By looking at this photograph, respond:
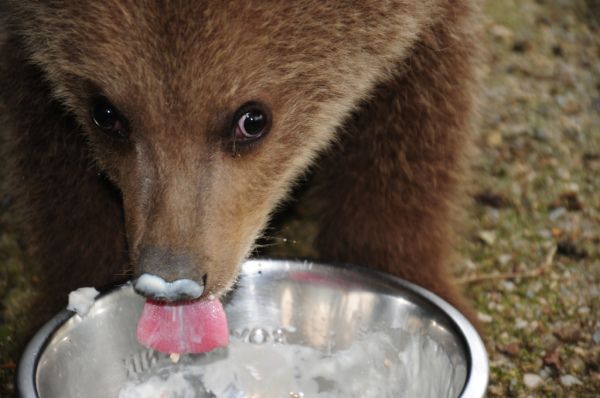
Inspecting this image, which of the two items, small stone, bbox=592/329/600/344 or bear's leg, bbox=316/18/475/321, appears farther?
small stone, bbox=592/329/600/344

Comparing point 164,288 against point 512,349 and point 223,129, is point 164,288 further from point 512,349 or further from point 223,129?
point 512,349

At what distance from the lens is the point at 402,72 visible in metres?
3.07

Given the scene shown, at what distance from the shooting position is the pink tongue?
2.62 meters

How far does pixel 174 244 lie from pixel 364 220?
121 cm

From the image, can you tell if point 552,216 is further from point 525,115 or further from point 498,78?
point 498,78

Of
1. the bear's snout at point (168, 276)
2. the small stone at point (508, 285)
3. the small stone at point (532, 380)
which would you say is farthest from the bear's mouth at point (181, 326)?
the small stone at point (508, 285)

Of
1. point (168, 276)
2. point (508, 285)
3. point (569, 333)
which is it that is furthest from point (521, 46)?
point (168, 276)

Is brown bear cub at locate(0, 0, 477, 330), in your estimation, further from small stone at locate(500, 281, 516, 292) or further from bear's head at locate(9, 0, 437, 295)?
small stone at locate(500, 281, 516, 292)

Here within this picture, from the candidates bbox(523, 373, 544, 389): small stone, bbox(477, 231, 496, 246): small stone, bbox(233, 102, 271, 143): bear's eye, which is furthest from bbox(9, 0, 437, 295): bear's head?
bbox(477, 231, 496, 246): small stone

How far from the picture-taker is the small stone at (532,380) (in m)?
3.29

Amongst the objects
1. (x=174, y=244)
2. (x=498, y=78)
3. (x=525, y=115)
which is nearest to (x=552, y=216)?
(x=525, y=115)

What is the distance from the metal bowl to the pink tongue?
0.22 meters

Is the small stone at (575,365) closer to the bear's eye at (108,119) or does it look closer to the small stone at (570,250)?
the small stone at (570,250)

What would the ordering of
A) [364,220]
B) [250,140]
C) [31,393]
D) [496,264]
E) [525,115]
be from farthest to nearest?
[525,115], [496,264], [364,220], [250,140], [31,393]
